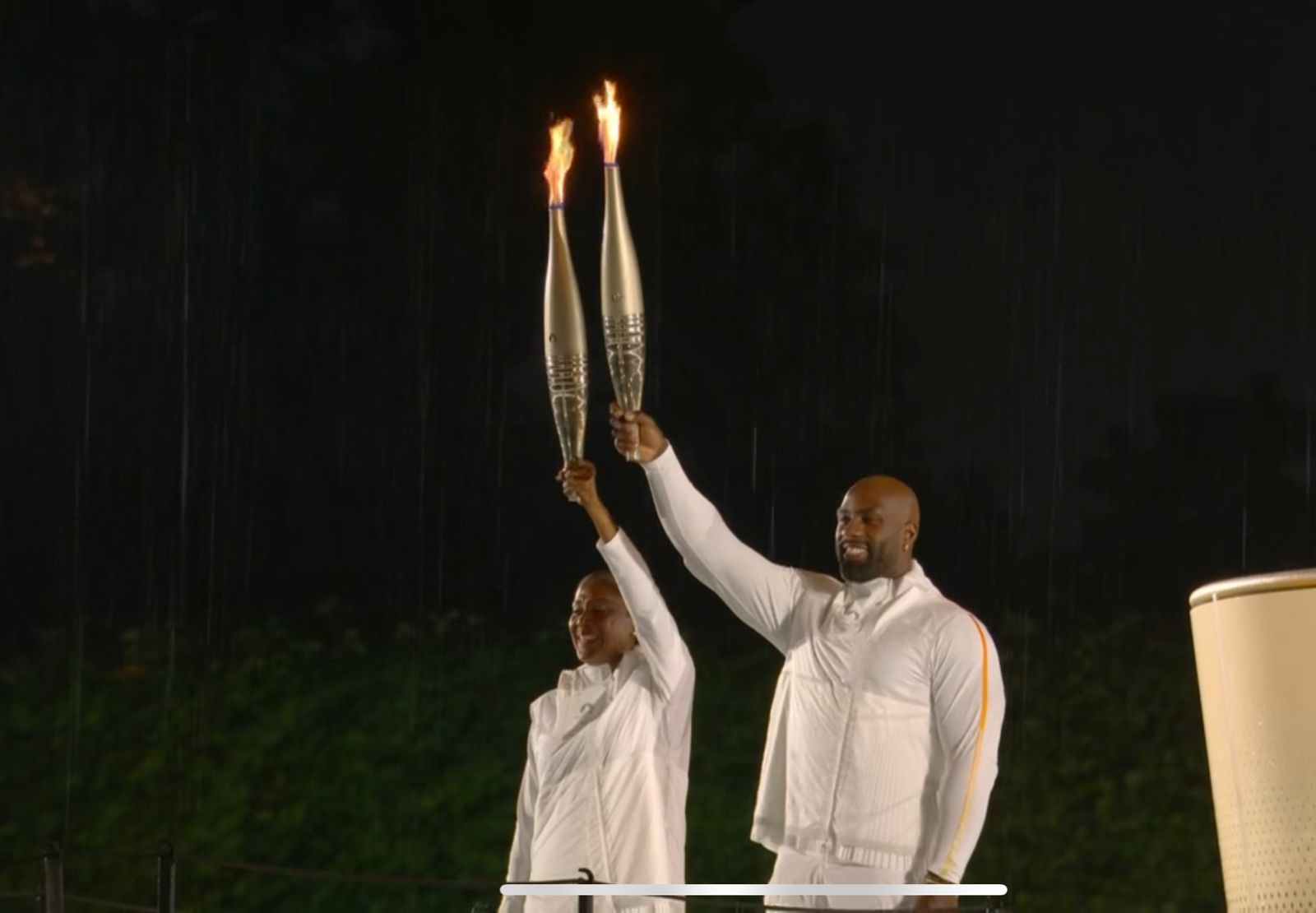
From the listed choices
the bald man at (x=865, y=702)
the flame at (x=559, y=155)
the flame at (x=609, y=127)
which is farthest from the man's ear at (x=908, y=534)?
the flame at (x=559, y=155)

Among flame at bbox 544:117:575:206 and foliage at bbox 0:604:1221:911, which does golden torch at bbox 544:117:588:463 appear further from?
foliage at bbox 0:604:1221:911

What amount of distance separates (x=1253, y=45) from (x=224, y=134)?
4474 mm

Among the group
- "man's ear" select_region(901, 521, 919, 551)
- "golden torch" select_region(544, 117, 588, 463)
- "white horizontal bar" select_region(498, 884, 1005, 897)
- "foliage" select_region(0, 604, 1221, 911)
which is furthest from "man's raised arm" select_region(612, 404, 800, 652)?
"foliage" select_region(0, 604, 1221, 911)

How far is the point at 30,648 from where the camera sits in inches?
378

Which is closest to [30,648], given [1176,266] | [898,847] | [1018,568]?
[1018,568]

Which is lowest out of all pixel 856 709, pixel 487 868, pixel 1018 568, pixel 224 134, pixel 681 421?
pixel 487 868

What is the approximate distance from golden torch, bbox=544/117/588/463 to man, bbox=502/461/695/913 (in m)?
0.34

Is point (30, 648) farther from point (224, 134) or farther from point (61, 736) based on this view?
point (224, 134)

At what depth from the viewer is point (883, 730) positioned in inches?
201

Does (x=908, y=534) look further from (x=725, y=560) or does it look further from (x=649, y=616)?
(x=649, y=616)

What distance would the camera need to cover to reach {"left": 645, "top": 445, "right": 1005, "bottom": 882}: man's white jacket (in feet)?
16.5

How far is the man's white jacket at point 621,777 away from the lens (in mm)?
5973

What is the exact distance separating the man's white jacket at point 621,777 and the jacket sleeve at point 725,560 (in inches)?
15.3

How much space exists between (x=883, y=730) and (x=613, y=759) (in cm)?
116
